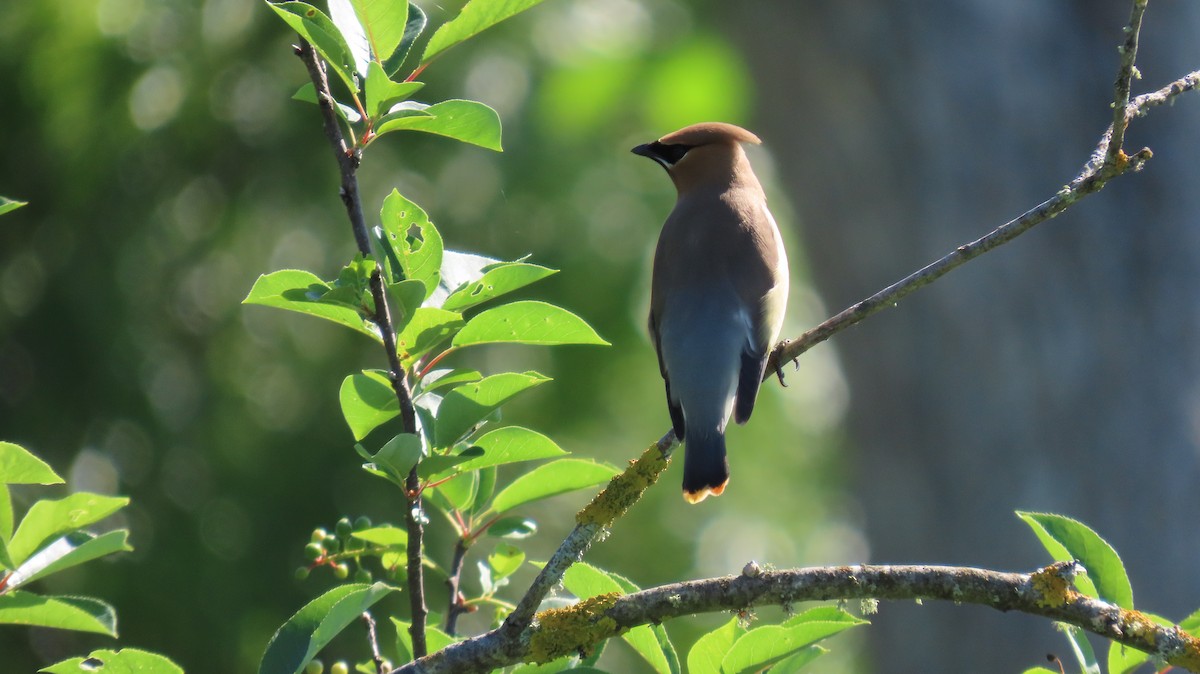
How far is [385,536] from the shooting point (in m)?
2.11

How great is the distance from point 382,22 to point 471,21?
0.13 metres

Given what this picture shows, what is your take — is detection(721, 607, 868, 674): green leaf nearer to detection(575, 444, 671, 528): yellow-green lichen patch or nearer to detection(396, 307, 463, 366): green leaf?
detection(575, 444, 671, 528): yellow-green lichen patch

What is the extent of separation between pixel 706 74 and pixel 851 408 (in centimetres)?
259

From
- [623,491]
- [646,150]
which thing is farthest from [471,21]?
[646,150]

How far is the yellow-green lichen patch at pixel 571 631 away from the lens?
1663mm

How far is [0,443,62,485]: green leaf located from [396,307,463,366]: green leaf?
467mm

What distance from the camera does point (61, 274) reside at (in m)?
5.68

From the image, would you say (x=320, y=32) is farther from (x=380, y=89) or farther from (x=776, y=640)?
(x=776, y=640)

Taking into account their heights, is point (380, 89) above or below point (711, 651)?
above

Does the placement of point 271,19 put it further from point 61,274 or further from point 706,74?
point 706,74

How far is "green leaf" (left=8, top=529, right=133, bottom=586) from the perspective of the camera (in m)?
1.74

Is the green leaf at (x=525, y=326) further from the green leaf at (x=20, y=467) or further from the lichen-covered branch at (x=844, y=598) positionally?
the green leaf at (x=20, y=467)

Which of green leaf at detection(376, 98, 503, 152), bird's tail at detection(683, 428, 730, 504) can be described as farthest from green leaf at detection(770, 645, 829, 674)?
bird's tail at detection(683, 428, 730, 504)

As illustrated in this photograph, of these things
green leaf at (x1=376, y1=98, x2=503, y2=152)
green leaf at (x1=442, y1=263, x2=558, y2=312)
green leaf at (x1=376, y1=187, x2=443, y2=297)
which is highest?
green leaf at (x1=376, y1=98, x2=503, y2=152)
